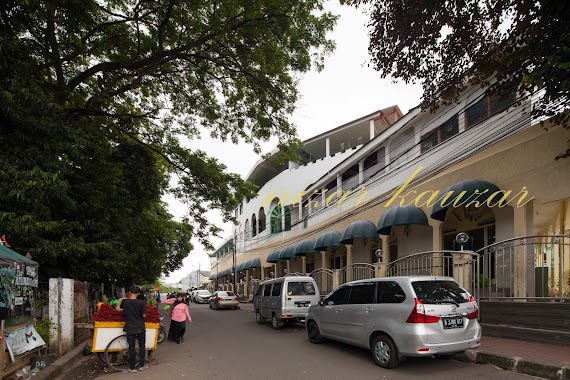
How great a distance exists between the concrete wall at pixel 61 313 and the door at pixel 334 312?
590 centimetres

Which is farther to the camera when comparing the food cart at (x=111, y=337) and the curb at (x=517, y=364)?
the food cart at (x=111, y=337)

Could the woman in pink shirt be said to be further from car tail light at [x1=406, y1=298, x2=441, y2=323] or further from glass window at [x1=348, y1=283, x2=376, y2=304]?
car tail light at [x1=406, y1=298, x2=441, y2=323]

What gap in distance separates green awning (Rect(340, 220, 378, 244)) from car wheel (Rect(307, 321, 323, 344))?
821 centimetres

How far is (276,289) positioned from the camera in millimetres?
14859

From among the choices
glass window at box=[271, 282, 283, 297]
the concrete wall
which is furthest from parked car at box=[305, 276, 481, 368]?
the concrete wall

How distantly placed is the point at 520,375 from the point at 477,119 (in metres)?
10.5

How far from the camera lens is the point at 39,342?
307 inches

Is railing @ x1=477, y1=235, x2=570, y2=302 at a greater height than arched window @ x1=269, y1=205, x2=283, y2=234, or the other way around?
arched window @ x1=269, y1=205, x2=283, y2=234

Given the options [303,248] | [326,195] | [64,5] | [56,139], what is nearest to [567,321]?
[56,139]

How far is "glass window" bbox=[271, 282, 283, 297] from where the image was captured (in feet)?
47.6

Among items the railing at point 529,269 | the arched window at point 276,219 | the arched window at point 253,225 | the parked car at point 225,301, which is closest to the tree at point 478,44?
the railing at point 529,269

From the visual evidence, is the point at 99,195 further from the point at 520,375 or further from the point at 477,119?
the point at 477,119

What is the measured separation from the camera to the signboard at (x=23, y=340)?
6.72 metres

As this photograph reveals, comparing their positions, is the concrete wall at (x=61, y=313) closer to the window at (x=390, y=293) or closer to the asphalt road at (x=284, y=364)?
the asphalt road at (x=284, y=364)
